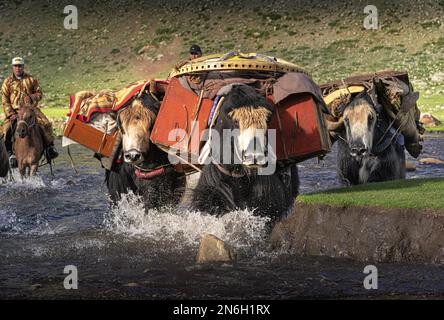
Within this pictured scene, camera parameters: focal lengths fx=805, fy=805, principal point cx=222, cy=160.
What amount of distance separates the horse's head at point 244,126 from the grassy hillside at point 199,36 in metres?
36.1

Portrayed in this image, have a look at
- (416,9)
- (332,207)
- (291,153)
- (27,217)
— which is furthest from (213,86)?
(416,9)

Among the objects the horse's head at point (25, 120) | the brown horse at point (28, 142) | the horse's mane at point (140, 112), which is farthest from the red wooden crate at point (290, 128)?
the brown horse at point (28, 142)

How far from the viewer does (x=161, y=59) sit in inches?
2189

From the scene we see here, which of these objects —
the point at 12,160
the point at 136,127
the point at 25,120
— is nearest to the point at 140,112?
the point at 136,127

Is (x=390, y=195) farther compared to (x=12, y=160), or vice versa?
(x=12, y=160)

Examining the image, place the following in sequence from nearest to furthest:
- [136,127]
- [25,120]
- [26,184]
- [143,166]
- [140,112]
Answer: [136,127]
[140,112]
[143,166]
[25,120]
[26,184]

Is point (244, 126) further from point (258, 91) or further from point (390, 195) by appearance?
point (390, 195)

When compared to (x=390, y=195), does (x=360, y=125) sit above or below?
above

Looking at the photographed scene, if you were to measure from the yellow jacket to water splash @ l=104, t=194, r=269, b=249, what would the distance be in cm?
541

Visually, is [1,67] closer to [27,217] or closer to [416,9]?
[416,9]

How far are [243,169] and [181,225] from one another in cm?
133

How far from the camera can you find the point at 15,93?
51.3 ft

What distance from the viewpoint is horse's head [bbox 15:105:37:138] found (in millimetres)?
15017

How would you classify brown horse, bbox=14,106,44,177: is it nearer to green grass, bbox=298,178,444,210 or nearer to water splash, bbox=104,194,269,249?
water splash, bbox=104,194,269,249
